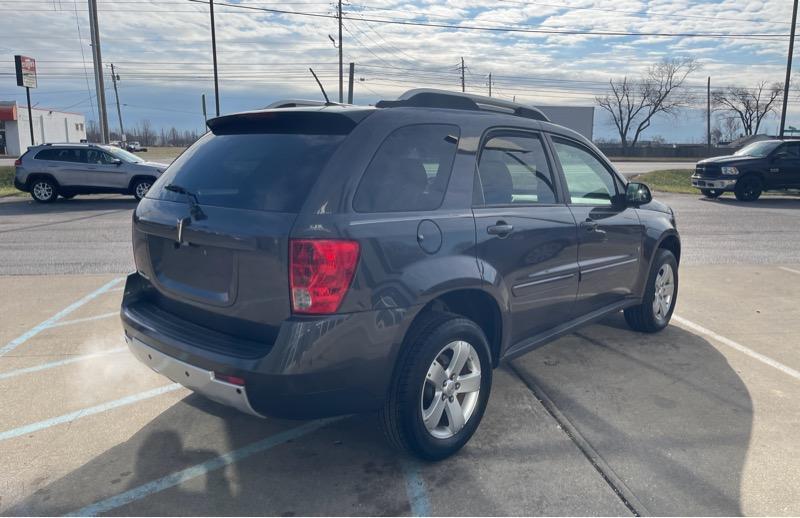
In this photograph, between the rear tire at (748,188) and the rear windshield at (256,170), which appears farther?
the rear tire at (748,188)

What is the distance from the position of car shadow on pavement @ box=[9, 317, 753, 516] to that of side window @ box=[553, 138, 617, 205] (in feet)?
4.40

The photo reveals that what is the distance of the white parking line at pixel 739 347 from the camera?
456 cm

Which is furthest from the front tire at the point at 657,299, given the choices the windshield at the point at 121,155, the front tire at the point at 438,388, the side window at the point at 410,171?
the windshield at the point at 121,155

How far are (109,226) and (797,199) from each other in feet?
66.1

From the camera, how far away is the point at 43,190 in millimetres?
17438

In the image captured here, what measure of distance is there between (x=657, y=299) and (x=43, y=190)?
17568mm

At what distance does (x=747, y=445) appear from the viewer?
134 inches

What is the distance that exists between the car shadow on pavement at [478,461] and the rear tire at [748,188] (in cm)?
1612

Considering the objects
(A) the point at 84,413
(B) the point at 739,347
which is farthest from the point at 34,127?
(B) the point at 739,347

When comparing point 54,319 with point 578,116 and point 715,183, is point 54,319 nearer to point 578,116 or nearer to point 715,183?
point 715,183

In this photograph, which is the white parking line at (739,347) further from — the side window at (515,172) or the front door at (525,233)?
the side window at (515,172)

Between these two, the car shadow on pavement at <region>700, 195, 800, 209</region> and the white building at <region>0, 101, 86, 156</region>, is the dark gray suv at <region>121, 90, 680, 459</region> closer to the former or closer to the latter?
the car shadow on pavement at <region>700, 195, 800, 209</region>

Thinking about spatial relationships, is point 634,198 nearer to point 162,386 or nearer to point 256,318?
point 256,318

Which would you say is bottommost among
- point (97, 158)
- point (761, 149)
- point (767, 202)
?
point (767, 202)
